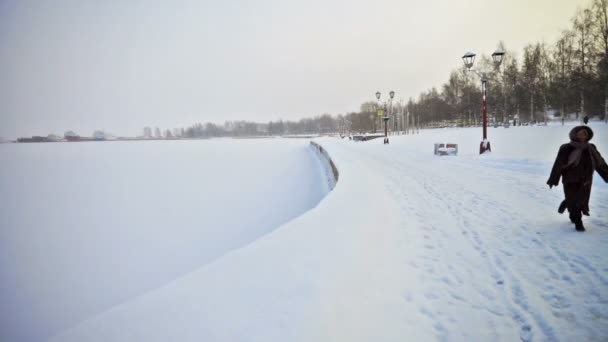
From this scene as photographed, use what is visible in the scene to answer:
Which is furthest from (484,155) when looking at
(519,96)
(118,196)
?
(519,96)

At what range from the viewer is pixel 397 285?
10.3 feet

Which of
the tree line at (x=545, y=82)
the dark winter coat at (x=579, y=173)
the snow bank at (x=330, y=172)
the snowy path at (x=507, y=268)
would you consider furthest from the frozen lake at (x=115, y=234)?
the tree line at (x=545, y=82)

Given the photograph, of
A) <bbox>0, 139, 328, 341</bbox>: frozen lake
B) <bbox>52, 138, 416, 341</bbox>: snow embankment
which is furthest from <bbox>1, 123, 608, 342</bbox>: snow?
<bbox>0, 139, 328, 341</bbox>: frozen lake

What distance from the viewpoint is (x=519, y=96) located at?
119 feet

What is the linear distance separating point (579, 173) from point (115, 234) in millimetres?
15947

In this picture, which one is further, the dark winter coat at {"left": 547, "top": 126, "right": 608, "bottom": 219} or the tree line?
the tree line


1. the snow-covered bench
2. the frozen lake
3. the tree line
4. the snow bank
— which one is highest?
the tree line

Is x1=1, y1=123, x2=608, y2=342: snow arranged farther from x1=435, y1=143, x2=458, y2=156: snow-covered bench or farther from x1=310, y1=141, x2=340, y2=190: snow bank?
x1=435, y1=143, x2=458, y2=156: snow-covered bench

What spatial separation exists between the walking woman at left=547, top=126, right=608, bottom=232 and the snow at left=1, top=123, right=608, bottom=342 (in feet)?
1.31

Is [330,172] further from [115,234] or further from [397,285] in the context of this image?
[397,285]

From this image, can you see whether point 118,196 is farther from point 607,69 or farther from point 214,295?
point 607,69

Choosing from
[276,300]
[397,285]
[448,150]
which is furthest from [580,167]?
[448,150]

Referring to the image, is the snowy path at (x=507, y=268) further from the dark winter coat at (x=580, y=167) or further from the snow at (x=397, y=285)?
the dark winter coat at (x=580, y=167)

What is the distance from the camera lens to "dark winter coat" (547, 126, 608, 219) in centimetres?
410
